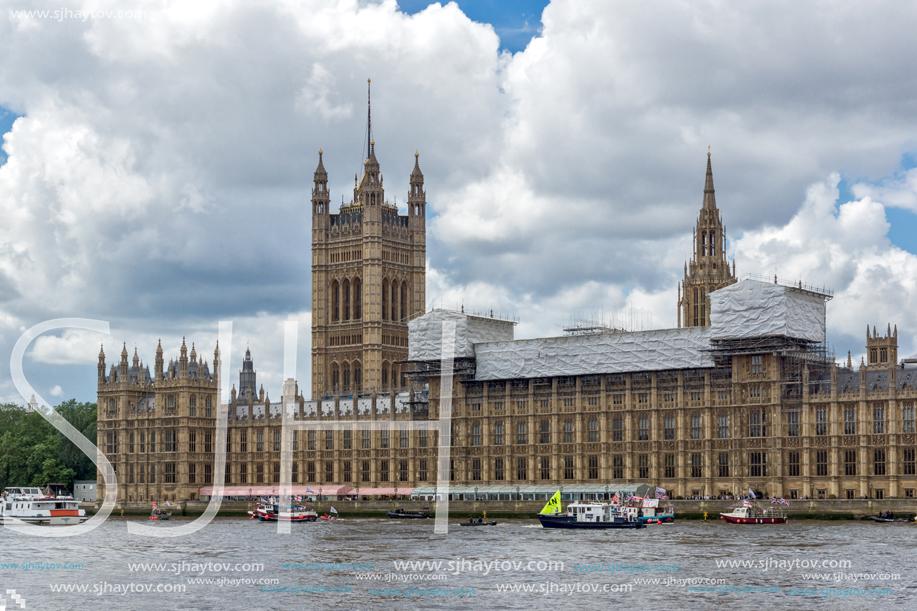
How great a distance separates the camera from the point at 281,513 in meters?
170

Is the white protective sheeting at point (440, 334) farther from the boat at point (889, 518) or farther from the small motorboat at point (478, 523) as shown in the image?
the boat at point (889, 518)

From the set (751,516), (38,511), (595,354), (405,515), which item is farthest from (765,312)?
(38,511)

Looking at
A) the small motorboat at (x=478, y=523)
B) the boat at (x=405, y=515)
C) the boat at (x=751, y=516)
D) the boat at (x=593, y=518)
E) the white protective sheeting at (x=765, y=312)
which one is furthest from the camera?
the boat at (x=405, y=515)

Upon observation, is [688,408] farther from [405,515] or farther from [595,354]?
[405,515]

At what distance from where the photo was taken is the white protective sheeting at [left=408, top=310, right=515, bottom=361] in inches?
7633

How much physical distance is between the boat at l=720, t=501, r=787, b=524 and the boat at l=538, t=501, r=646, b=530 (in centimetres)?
1061

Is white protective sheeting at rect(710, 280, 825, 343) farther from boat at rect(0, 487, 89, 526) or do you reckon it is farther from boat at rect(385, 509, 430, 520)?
boat at rect(0, 487, 89, 526)

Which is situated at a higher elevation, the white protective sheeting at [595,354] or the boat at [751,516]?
the white protective sheeting at [595,354]

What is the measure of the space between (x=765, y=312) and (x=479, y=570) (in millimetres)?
79363

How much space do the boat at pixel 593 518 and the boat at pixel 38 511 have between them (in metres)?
56.5

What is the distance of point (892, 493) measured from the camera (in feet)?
523

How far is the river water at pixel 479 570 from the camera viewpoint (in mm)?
83438

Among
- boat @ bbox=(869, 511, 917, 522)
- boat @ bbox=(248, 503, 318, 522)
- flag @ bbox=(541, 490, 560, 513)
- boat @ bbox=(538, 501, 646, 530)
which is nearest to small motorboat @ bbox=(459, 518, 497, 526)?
boat @ bbox=(538, 501, 646, 530)

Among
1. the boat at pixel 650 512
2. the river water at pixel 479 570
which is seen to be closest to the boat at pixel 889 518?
the river water at pixel 479 570
